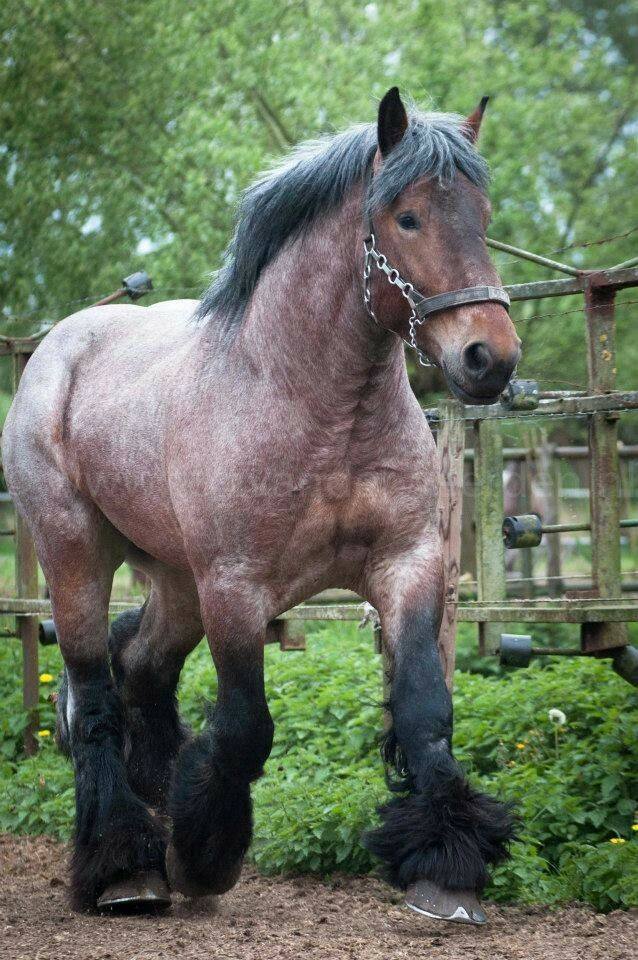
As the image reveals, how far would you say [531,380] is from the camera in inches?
192

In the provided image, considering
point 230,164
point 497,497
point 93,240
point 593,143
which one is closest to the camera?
point 497,497

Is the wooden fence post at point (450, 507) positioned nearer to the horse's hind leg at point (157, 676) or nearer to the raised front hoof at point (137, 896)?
the horse's hind leg at point (157, 676)

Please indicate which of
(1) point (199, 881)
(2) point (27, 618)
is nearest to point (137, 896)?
(1) point (199, 881)

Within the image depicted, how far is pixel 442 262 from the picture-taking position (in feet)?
10.6

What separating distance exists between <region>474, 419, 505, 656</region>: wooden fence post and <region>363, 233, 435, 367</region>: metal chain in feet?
5.72

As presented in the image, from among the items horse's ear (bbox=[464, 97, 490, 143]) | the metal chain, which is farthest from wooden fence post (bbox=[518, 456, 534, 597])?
the metal chain

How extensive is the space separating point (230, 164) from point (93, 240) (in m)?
1.94

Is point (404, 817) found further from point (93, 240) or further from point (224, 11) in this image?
point (224, 11)

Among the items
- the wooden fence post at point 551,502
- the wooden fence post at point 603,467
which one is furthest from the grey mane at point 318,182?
the wooden fence post at point 551,502

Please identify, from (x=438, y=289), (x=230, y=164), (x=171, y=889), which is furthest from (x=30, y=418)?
(x=230, y=164)

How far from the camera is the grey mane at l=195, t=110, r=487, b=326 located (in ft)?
10.8

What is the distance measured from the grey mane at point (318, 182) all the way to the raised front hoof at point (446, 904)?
75.4 inches

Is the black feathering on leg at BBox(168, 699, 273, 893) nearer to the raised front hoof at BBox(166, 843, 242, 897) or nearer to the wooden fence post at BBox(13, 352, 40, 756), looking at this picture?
the raised front hoof at BBox(166, 843, 242, 897)

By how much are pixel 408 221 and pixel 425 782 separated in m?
1.61
